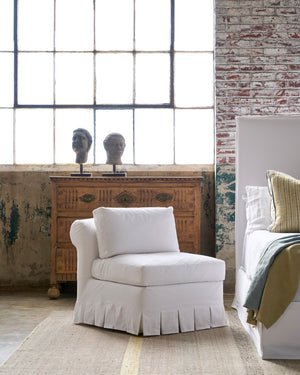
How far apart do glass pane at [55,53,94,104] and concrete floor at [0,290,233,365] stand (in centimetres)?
198

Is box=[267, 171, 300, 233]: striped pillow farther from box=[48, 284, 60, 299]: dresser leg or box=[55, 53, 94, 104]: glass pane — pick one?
box=[55, 53, 94, 104]: glass pane

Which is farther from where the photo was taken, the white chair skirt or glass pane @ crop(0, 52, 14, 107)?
glass pane @ crop(0, 52, 14, 107)

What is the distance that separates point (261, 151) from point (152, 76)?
1450 mm

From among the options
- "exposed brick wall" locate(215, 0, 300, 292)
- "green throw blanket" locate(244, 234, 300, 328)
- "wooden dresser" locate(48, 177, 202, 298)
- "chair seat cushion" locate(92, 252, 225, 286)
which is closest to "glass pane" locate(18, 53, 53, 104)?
"wooden dresser" locate(48, 177, 202, 298)

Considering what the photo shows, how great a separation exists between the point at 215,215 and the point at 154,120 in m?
1.16

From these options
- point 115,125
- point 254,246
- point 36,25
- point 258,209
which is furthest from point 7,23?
point 254,246

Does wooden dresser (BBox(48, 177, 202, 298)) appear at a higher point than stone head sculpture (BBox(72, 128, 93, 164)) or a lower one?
lower

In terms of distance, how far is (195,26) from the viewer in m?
5.27

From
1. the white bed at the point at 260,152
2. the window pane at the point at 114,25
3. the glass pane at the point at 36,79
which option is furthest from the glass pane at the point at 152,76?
the white bed at the point at 260,152

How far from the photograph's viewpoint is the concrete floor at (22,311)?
316 cm

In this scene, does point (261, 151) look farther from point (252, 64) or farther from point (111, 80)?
point (111, 80)

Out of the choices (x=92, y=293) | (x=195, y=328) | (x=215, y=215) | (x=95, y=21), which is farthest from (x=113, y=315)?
(x=95, y=21)

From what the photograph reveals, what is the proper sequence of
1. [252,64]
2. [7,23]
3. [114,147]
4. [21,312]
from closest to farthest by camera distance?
[21,312] < [114,147] < [252,64] < [7,23]

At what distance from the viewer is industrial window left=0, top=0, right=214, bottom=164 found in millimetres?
5238
